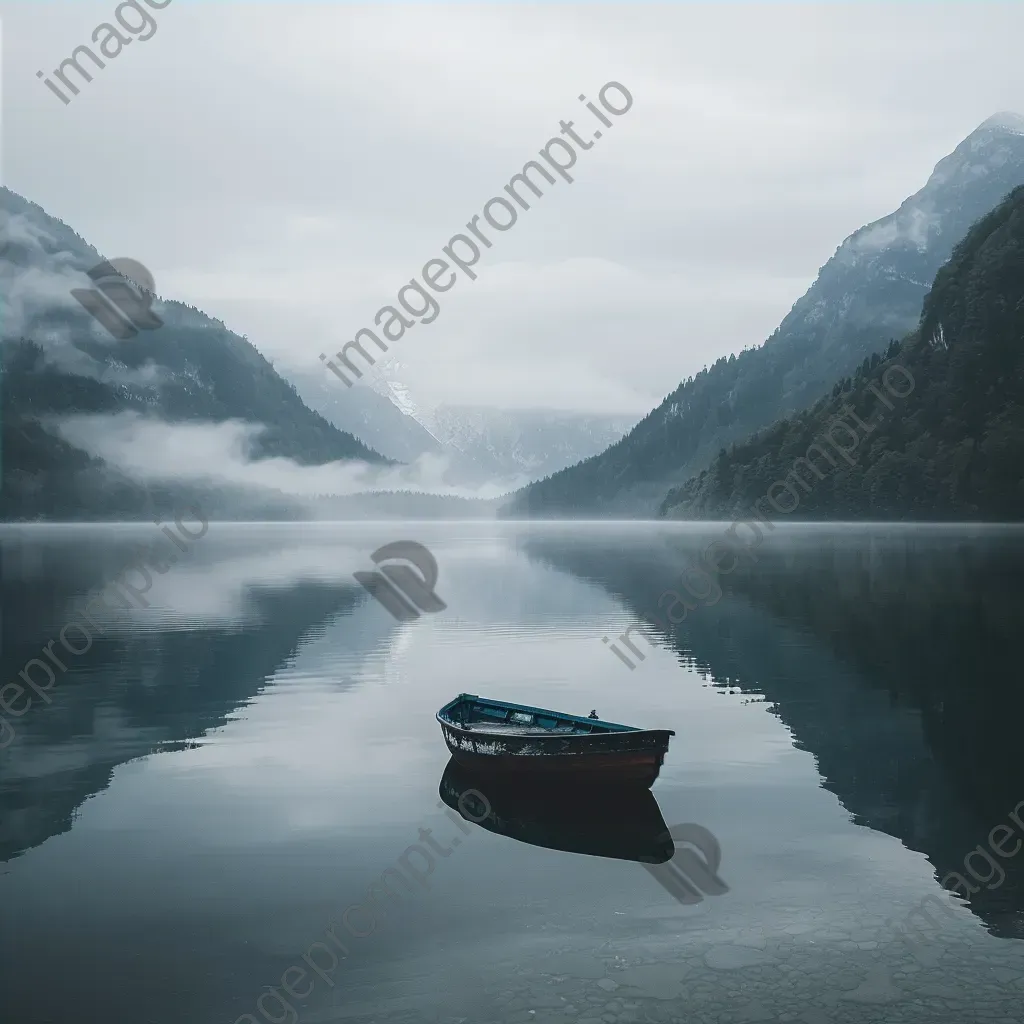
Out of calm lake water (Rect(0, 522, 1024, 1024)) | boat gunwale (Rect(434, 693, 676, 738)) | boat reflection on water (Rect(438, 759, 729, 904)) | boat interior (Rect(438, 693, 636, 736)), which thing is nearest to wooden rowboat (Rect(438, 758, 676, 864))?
boat reflection on water (Rect(438, 759, 729, 904))

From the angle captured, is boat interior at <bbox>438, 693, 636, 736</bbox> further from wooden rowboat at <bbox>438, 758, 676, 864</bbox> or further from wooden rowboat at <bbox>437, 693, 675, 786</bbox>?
wooden rowboat at <bbox>438, 758, 676, 864</bbox>

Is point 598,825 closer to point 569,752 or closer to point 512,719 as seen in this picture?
point 569,752

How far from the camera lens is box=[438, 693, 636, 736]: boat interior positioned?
3478cm

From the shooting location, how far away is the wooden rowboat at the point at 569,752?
3080 cm

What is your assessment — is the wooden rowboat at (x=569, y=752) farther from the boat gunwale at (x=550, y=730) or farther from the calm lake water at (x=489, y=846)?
the calm lake water at (x=489, y=846)

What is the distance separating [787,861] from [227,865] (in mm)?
15155

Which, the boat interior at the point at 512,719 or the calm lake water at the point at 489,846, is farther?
the boat interior at the point at 512,719

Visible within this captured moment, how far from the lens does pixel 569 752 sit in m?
31.3

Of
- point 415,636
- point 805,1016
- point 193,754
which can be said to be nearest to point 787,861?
point 805,1016

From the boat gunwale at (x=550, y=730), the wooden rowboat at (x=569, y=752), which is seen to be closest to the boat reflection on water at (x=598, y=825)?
the wooden rowboat at (x=569, y=752)

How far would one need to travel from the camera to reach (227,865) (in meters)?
26.0

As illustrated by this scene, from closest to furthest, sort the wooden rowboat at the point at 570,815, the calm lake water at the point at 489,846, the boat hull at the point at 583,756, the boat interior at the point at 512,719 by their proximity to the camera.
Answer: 1. the calm lake water at the point at 489,846
2. the wooden rowboat at the point at 570,815
3. the boat hull at the point at 583,756
4. the boat interior at the point at 512,719

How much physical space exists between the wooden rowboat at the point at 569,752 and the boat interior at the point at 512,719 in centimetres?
5

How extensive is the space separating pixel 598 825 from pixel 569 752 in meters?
2.73
